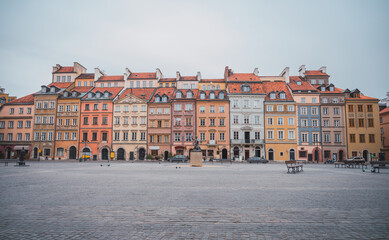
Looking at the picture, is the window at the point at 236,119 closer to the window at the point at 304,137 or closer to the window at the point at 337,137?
the window at the point at 304,137

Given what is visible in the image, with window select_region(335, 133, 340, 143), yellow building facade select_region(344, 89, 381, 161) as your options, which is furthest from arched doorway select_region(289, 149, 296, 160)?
yellow building facade select_region(344, 89, 381, 161)

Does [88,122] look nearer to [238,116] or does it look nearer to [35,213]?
[238,116]

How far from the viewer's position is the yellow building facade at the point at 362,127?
48.7 m

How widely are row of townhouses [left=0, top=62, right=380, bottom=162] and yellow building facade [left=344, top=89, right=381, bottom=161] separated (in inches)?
7.1

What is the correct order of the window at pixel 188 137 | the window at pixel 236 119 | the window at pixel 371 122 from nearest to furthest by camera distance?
1. the window at pixel 371 122
2. the window at pixel 188 137
3. the window at pixel 236 119

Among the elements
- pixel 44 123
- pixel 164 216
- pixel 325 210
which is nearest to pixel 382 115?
pixel 325 210

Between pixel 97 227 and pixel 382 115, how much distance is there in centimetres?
6582

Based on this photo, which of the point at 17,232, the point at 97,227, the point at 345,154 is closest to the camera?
the point at 17,232

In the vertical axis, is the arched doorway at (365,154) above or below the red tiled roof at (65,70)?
below

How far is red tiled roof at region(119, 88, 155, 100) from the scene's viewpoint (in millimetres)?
53969

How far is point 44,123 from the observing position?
52500 mm

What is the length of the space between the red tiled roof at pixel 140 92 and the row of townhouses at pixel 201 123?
401 millimetres

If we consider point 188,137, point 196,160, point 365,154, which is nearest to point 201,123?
point 188,137

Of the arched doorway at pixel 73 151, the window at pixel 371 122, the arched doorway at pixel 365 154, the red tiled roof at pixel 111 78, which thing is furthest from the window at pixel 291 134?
the arched doorway at pixel 73 151
